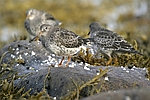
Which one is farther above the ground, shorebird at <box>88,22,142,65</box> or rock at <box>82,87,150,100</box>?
shorebird at <box>88,22,142,65</box>

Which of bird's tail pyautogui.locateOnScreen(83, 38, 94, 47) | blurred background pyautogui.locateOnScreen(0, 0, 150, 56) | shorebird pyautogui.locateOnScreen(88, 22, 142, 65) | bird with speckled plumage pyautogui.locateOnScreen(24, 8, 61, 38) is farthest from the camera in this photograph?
blurred background pyautogui.locateOnScreen(0, 0, 150, 56)

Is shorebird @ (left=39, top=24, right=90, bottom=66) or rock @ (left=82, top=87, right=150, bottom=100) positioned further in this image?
shorebird @ (left=39, top=24, right=90, bottom=66)

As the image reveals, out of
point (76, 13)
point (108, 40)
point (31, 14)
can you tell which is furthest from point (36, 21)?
point (76, 13)

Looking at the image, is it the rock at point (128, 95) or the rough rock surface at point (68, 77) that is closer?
the rock at point (128, 95)

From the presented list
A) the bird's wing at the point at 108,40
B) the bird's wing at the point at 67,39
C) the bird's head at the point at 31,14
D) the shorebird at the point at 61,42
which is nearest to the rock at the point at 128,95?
the shorebird at the point at 61,42

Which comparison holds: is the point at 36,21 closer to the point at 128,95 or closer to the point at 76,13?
the point at 128,95

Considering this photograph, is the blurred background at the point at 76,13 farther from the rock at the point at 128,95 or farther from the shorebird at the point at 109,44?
the rock at the point at 128,95

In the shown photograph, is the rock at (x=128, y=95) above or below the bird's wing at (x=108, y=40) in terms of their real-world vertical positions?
below

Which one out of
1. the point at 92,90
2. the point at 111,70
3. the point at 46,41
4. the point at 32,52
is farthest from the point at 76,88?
the point at 32,52

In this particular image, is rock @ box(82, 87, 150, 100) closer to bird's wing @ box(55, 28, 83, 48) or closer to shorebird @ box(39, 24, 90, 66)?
shorebird @ box(39, 24, 90, 66)

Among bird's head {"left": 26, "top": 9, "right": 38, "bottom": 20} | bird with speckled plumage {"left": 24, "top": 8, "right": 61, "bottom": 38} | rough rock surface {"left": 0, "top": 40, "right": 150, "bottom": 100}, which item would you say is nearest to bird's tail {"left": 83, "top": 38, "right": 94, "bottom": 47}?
rough rock surface {"left": 0, "top": 40, "right": 150, "bottom": 100}
